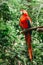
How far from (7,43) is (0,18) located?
15.9 inches

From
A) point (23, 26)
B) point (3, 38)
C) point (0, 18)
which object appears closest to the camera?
point (23, 26)

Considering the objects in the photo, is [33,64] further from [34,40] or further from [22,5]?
[22,5]

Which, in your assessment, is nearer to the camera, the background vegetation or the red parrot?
the red parrot

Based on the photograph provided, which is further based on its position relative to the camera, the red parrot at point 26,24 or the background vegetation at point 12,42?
the background vegetation at point 12,42

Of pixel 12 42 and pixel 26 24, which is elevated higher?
pixel 26 24

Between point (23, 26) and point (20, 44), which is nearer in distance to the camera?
point (23, 26)

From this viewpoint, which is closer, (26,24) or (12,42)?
(26,24)

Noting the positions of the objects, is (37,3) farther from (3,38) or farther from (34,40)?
(3,38)

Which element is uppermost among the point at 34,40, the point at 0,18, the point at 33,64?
the point at 0,18

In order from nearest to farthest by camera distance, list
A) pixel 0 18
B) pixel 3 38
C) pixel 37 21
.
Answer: pixel 3 38, pixel 0 18, pixel 37 21

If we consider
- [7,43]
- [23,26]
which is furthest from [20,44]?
[23,26]

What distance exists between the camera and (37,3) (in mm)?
3648

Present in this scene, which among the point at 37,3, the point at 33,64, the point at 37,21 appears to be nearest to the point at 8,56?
the point at 33,64

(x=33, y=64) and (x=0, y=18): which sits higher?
(x=0, y=18)
